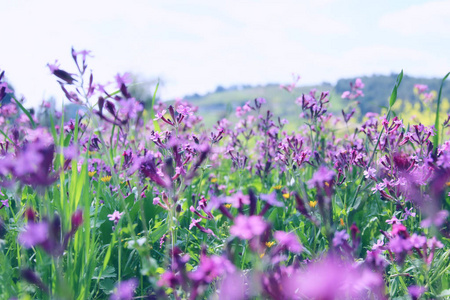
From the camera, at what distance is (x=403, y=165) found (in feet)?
7.38

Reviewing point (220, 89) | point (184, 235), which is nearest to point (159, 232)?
point (184, 235)

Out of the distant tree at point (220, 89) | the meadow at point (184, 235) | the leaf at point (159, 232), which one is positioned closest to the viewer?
the meadow at point (184, 235)

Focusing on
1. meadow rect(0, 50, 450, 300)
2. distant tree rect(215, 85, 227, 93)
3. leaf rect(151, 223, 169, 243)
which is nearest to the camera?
meadow rect(0, 50, 450, 300)

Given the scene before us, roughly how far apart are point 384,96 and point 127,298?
257 ft

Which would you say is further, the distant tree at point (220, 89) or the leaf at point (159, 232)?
the distant tree at point (220, 89)

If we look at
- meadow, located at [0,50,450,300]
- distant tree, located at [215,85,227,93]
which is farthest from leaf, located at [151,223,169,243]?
distant tree, located at [215,85,227,93]

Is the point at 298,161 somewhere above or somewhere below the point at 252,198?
below

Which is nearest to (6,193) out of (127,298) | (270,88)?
(127,298)

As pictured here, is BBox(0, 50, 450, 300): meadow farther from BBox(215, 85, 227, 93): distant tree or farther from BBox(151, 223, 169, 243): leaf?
BBox(215, 85, 227, 93): distant tree

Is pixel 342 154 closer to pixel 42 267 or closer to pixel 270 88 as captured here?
pixel 42 267

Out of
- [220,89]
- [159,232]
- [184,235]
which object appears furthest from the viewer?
[220,89]

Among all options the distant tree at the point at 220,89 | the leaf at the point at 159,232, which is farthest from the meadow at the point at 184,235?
the distant tree at the point at 220,89

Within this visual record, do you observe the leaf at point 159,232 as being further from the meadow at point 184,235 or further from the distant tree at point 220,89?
the distant tree at point 220,89

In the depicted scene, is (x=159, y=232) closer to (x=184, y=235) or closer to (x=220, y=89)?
(x=184, y=235)
